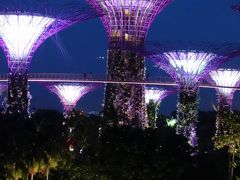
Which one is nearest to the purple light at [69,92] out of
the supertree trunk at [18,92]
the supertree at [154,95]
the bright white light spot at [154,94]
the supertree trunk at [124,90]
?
the supertree at [154,95]

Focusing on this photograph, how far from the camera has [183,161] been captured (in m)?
37.8

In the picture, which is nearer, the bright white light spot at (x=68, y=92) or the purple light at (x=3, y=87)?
the bright white light spot at (x=68, y=92)

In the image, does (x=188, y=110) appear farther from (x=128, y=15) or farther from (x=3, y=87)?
(x=3, y=87)

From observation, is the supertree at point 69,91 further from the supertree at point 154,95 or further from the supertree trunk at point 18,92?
the supertree trunk at point 18,92

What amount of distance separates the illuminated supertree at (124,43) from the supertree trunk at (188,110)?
352 cm

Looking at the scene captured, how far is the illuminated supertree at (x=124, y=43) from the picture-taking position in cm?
5288

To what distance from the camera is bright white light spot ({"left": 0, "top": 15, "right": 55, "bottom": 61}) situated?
4622 cm

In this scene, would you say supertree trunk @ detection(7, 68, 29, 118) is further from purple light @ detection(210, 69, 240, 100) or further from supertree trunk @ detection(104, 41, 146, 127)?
purple light @ detection(210, 69, 240, 100)

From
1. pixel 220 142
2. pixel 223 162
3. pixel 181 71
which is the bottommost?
pixel 223 162

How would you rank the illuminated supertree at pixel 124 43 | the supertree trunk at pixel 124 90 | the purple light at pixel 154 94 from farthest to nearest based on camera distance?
the purple light at pixel 154 94 < the supertree trunk at pixel 124 90 < the illuminated supertree at pixel 124 43

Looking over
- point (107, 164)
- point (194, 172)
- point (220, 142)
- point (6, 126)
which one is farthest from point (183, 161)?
point (6, 126)

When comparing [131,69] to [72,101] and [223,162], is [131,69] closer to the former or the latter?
[223,162]

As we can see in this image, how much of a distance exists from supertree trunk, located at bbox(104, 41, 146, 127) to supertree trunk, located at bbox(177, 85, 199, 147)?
3.28 m

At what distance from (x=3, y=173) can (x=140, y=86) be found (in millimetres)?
25816
